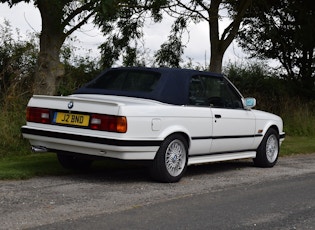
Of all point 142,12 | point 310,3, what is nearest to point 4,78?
point 142,12

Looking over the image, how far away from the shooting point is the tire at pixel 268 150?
10.7 meters

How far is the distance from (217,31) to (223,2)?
3.22 ft

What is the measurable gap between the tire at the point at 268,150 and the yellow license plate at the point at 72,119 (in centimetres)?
390

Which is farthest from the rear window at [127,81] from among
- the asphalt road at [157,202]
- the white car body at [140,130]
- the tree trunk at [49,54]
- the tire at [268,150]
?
the tree trunk at [49,54]

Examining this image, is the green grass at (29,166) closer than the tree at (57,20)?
Yes

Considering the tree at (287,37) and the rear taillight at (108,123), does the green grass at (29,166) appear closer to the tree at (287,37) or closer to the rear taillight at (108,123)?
the rear taillight at (108,123)

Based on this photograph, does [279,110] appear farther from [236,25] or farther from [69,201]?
[69,201]

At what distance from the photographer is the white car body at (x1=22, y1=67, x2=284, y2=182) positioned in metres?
7.88

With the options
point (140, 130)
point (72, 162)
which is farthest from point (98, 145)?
point (72, 162)

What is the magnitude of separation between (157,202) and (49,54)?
7.77m

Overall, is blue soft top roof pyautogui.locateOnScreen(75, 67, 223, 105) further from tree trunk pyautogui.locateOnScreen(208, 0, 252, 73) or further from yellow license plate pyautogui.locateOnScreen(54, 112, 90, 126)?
tree trunk pyautogui.locateOnScreen(208, 0, 252, 73)

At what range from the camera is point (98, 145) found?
7.91 meters

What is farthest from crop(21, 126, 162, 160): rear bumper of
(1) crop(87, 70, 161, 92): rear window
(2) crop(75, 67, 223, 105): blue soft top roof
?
(1) crop(87, 70, 161, 92): rear window

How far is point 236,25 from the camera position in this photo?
18109 millimetres
